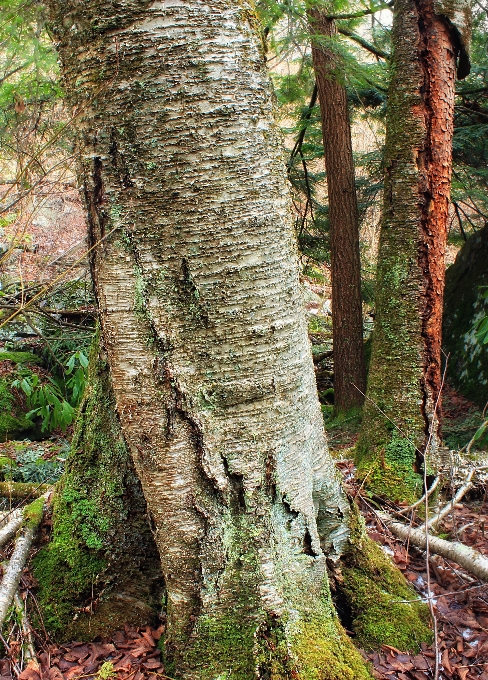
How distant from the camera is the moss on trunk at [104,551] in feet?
7.79

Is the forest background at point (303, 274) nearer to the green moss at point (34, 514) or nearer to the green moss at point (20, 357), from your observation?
the green moss at point (20, 357)

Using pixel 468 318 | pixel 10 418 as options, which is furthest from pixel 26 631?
pixel 468 318

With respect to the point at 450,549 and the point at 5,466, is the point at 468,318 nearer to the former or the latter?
the point at 450,549

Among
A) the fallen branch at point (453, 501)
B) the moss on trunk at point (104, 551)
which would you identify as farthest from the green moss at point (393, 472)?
the moss on trunk at point (104, 551)

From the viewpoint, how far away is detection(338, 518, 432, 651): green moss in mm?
2271

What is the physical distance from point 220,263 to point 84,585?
163cm

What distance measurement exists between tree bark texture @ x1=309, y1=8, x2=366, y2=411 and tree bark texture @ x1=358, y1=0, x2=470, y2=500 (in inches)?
99.5

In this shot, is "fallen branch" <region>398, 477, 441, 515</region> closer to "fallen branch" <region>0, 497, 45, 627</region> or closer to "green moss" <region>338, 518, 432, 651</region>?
"green moss" <region>338, 518, 432, 651</region>

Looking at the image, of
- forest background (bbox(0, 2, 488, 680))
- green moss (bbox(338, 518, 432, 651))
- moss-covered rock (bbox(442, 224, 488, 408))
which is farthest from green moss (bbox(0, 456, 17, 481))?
moss-covered rock (bbox(442, 224, 488, 408))

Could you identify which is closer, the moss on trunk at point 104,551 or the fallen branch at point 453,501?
the moss on trunk at point 104,551

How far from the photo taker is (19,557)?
2.35 m

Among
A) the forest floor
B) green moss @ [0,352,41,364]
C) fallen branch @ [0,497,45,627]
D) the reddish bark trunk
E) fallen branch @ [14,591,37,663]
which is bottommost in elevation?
the forest floor

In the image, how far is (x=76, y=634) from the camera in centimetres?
235

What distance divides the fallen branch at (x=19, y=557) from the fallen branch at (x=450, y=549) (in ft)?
5.74
